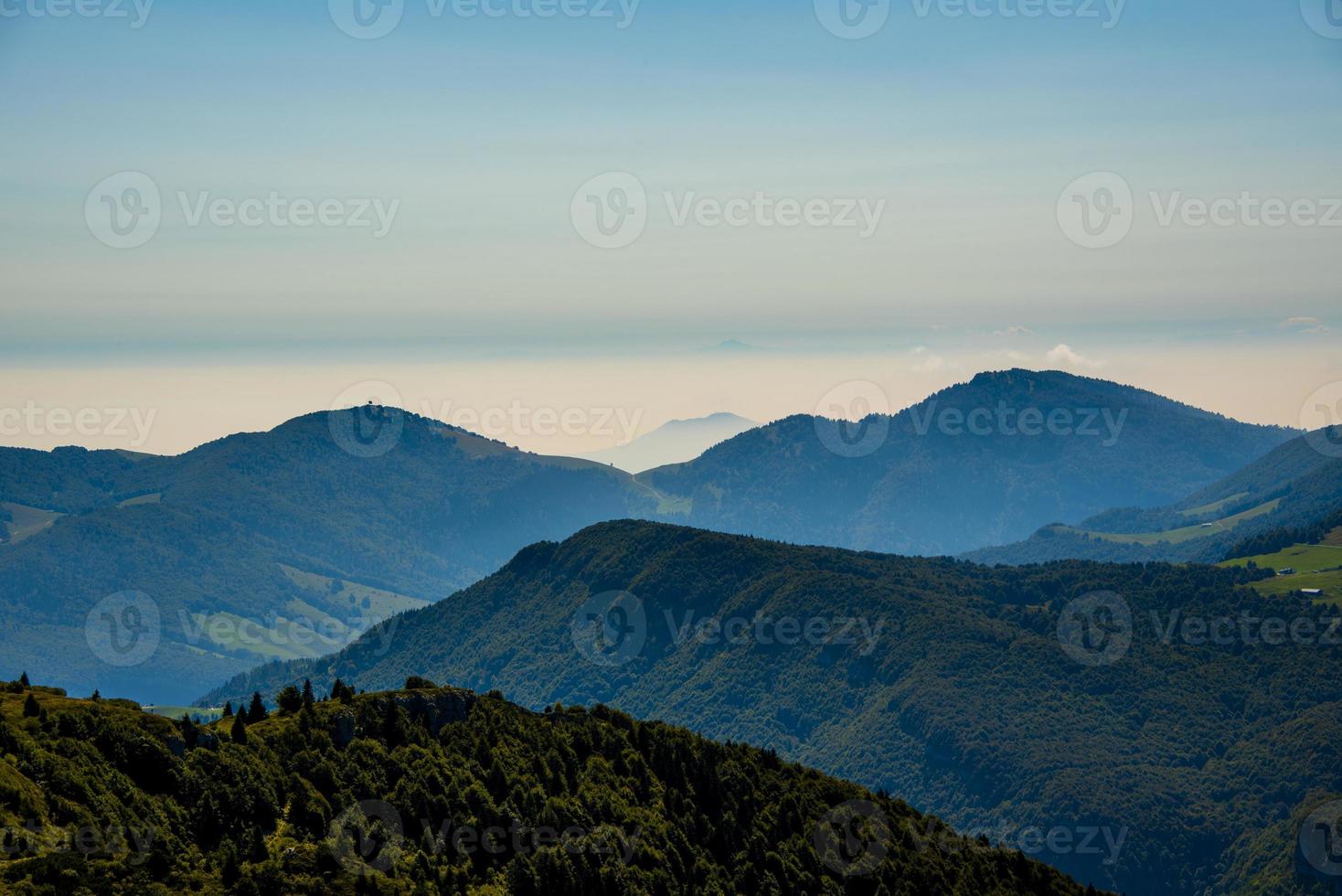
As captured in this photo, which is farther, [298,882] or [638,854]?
[638,854]

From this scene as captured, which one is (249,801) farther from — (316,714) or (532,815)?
(532,815)

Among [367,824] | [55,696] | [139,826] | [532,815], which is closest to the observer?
[139,826]

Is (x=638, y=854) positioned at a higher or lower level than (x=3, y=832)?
lower

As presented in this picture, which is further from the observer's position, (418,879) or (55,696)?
(55,696)

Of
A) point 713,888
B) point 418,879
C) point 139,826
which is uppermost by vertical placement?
point 139,826

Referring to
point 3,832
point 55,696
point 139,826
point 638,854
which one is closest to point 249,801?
point 139,826

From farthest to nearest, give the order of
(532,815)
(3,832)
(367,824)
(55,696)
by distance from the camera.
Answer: (532,815), (55,696), (367,824), (3,832)

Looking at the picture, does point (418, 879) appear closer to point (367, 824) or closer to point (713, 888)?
point (367, 824)

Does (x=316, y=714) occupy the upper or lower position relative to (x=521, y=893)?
upper

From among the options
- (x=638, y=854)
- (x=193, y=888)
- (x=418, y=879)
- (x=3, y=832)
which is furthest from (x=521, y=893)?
(x=3, y=832)
